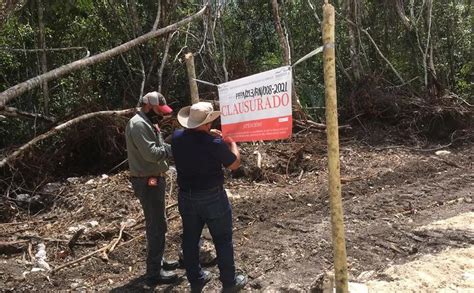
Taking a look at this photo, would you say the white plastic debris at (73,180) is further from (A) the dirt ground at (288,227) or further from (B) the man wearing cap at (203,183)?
(B) the man wearing cap at (203,183)

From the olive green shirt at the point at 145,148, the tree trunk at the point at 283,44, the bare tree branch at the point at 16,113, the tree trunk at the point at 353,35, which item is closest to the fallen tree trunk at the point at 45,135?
the bare tree branch at the point at 16,113

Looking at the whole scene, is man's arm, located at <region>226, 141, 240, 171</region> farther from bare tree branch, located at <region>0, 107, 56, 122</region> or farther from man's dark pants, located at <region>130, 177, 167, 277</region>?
bare tree branch, located at <region>0, 107, 56, 122</region>

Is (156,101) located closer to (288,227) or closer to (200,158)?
(200,158)

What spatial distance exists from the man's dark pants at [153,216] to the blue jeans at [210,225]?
1.54 feet

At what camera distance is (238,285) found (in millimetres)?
4059

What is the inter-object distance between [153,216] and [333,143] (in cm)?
186

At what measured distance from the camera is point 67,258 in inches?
207

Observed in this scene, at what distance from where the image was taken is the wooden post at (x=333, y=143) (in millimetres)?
3154

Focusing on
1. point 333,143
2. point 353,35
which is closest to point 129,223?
point 333,143

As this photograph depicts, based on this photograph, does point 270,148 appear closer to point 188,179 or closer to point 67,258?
point 67,258

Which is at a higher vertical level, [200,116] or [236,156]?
[200,116]

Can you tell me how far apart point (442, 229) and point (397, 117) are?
6.53 meters

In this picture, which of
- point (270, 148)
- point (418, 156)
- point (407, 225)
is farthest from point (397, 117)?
point (407, 225)

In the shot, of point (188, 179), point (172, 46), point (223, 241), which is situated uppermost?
point (172, 46)
